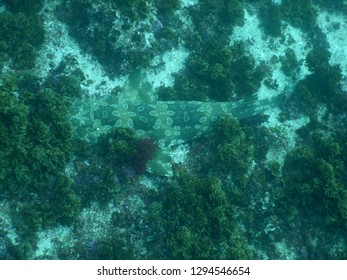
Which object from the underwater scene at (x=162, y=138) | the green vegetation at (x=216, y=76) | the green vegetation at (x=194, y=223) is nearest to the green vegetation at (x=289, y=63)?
the underwater scene at (x=162, y=138)

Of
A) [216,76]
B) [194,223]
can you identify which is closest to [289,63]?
[216,76]

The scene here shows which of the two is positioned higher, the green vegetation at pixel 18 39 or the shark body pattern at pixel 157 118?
the green vegetation at pixel 18 39

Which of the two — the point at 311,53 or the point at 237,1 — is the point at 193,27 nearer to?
the point at 237,1

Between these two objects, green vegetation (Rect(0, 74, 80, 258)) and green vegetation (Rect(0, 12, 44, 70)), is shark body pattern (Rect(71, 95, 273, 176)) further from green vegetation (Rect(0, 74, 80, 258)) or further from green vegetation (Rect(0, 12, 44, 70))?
green vegetation (Rect(0, 12, 44, 70))

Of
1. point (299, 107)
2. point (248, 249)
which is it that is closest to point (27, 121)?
point (248, 249)

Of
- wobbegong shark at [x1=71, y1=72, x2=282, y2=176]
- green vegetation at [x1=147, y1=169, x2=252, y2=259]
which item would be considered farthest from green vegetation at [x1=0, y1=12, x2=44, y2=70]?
green vegetation at [x1=147, y1=169, x2=252, y2=259]

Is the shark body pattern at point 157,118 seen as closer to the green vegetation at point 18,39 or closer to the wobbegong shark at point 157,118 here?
the wobbegong shark at point 157,118
